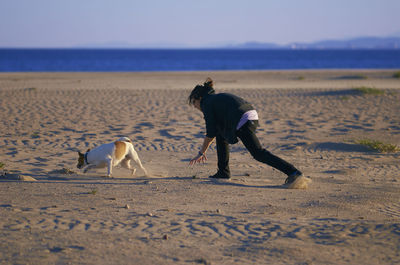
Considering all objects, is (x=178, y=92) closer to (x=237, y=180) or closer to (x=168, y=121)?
(x=168, y=121)

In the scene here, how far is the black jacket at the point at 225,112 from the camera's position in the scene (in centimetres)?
641

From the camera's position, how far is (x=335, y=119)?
1352cm

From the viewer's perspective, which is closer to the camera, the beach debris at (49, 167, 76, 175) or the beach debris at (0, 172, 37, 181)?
the beach debris at (0, 172, 37, 181)

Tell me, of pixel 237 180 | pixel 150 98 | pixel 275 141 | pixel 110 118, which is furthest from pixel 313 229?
pixel 150 98

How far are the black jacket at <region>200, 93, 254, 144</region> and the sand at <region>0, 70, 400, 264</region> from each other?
831 mm

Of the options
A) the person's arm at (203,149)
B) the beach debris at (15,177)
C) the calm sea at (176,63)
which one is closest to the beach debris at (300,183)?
the person's arm at (203,149)

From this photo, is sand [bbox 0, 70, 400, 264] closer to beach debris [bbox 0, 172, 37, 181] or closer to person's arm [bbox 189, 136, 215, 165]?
beach debris [bbox 0, 172, 37, 181]

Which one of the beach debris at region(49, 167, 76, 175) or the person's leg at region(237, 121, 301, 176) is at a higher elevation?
the person's leg at region(237, 121, 301, 176)

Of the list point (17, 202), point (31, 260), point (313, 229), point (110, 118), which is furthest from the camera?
point (110, 118)

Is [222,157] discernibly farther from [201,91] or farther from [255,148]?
[201,91]

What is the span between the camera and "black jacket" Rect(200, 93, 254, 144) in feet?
21.0

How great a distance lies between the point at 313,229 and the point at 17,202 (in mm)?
3515

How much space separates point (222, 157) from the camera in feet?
23.4

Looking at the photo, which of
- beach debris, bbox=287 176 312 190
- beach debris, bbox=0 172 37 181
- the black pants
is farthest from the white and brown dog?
beach debris, bbox=287 176 312 190
